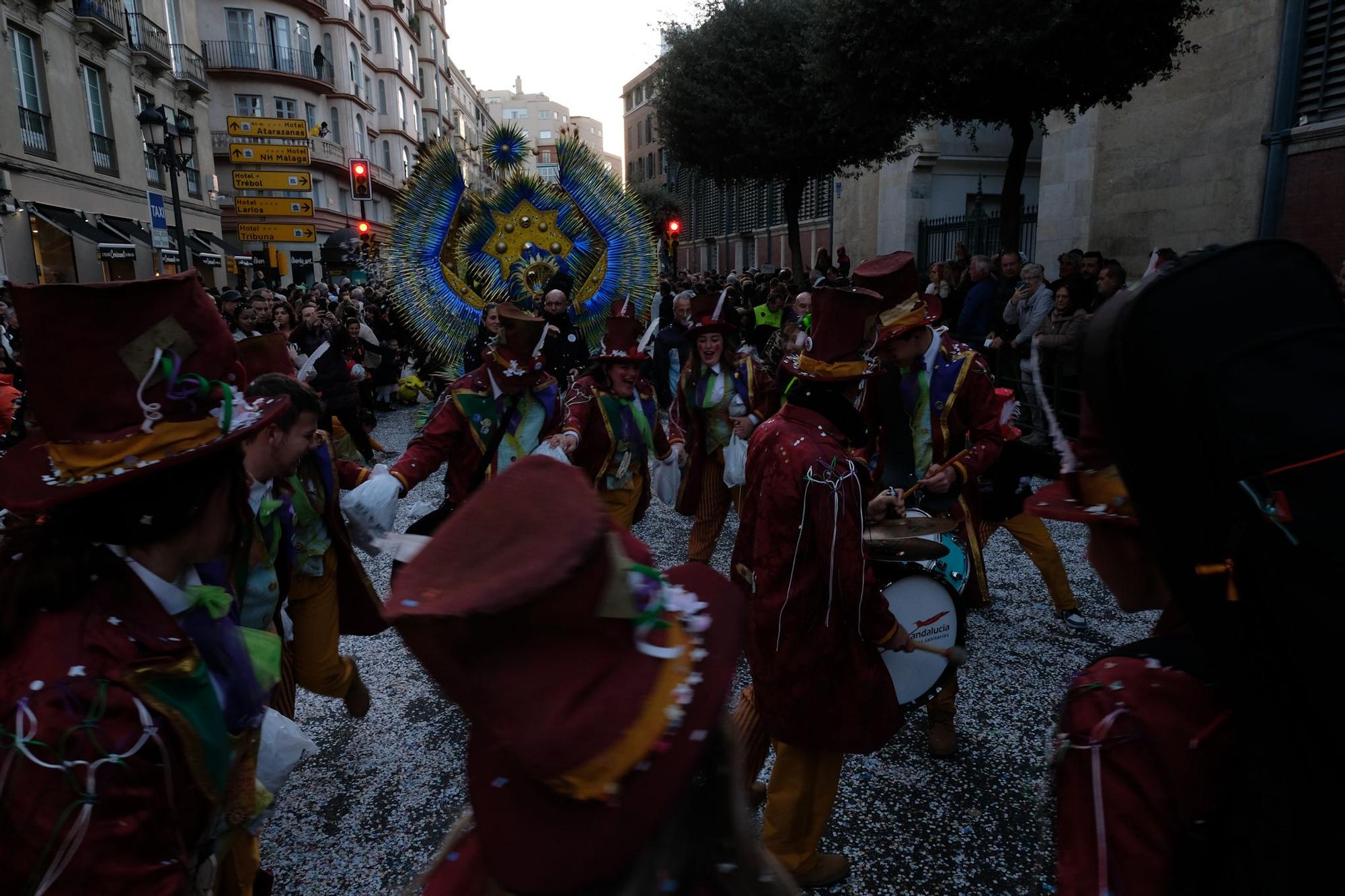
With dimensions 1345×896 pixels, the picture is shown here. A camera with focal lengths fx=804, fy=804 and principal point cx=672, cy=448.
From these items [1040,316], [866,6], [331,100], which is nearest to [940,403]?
[1040,316]

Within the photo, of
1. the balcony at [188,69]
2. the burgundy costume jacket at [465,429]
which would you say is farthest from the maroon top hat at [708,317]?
the balcony at [188,69]

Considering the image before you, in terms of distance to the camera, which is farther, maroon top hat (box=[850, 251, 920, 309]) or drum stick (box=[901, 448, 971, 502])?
maroon top hat (box=[850, 251, 920, 309])

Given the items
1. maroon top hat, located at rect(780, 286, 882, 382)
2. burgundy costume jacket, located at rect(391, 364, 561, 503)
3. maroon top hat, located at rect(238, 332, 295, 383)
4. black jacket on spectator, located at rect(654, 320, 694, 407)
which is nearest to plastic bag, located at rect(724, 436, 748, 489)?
burgundy costume jacket, located at rect(391, 364, 561, 503)

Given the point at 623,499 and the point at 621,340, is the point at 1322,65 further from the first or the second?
the point at 623,499

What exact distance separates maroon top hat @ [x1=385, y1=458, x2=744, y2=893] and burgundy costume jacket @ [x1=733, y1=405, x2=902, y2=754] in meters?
1.54

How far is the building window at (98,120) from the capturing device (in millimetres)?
21516

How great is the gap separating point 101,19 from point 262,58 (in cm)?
1982

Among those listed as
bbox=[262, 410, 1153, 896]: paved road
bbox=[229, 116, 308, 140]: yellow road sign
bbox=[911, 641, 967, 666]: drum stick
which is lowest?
bbox=[262, 410, 1153, 896]: paved road

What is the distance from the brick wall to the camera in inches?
373

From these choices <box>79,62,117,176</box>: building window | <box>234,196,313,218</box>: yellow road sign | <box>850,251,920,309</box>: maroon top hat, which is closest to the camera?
<box>850,251,920,309</box>: maroon top hat

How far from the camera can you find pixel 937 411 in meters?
4.32

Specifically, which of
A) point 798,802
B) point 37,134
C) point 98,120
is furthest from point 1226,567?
point 98,120

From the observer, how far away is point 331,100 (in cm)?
4272

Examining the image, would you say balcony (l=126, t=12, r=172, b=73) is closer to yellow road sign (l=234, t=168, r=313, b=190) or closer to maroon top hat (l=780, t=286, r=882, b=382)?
yellow road sign (l=234, t=168, r=313, b=190)
